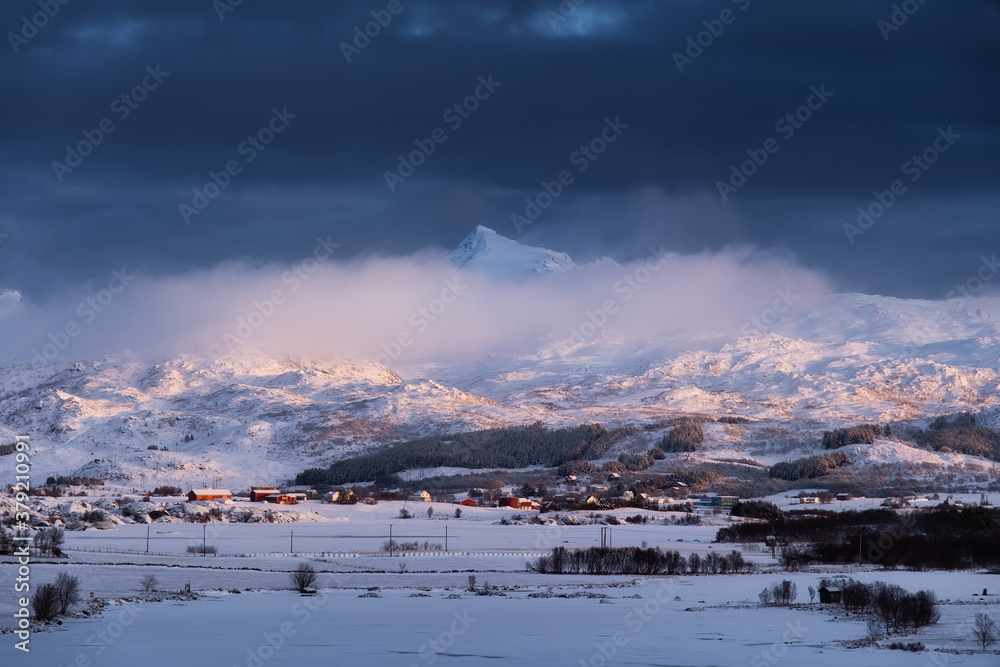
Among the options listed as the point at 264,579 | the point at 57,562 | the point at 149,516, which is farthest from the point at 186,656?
the point at 149,516

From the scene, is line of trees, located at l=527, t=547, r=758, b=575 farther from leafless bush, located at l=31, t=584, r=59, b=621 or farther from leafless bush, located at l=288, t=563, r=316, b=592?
leafless bush, located at l=31, t=584, r=59, b=621

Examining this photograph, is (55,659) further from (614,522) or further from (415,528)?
(614,522)

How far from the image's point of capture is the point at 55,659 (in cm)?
3941

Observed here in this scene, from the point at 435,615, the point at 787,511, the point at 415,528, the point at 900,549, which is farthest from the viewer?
the point at 787,511

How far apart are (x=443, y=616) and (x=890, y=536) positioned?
2864 inches

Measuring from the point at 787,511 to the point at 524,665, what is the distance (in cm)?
14392

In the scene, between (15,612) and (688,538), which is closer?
(15,612)

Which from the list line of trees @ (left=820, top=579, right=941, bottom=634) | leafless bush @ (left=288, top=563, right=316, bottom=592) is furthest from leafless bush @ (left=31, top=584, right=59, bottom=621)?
line of trees @ (left=820, top=579, right=941, bottom=634)

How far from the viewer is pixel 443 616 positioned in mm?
54719

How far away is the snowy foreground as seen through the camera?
4122 centimetres

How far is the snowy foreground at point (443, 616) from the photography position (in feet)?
135

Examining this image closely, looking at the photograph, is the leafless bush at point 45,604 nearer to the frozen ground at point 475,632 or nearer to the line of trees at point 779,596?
the frozen ground at point 475,632

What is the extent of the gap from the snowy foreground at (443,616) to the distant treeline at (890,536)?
25.2ft

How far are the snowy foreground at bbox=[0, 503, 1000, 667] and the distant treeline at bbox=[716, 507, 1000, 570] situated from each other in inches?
302
